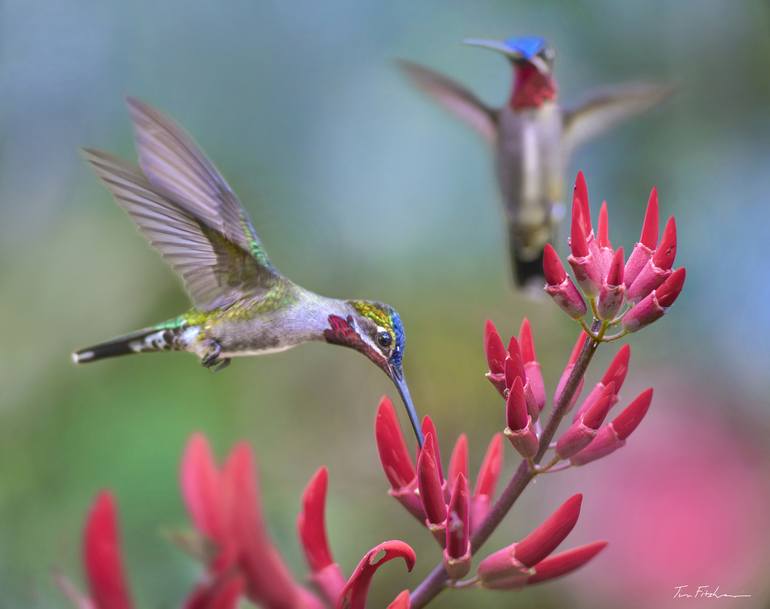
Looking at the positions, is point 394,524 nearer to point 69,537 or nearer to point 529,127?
point 69,537

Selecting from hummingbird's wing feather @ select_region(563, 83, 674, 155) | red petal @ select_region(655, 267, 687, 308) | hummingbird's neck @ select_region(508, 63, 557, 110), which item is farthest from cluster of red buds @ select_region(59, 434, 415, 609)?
hummingbird's wing feather @ select_region(563, 83, 674, 155)

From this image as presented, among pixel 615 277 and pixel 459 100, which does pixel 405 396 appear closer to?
pixel 615 277

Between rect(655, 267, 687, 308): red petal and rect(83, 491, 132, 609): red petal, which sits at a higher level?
rect(655, 267, 687, 308): red petal

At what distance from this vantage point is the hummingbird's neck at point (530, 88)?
177cm

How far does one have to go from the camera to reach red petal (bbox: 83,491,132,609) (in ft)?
3.01

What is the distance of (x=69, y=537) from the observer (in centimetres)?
196

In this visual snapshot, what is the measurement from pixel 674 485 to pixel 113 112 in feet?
6.08

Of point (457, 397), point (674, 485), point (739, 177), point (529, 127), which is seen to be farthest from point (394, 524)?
point (739, 177)

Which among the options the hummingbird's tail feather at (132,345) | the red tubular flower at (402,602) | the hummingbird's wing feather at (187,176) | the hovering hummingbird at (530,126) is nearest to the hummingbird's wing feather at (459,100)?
the hovering hummingbird at (530,126)

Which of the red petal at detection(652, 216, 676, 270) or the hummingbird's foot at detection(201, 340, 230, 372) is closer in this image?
→ the red petal at detection(652, 216, 676, 270)

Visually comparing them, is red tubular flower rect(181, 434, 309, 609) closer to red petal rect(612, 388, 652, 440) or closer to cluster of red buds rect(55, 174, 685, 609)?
cluster of red buds rect(55, 174, 685, 609)

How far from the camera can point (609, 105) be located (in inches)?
80.8

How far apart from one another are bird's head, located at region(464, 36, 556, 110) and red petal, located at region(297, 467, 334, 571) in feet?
2.86

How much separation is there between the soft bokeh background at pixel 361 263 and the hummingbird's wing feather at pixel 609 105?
70 centimetres
